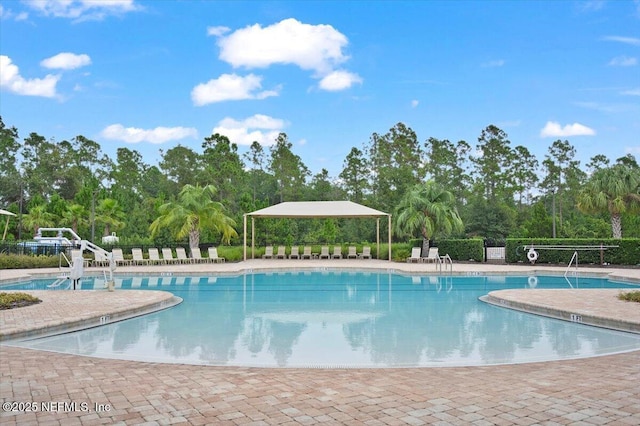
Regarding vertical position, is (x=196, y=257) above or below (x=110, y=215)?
below

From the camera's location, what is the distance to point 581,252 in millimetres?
20516

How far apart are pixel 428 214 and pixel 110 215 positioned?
70.8 feet

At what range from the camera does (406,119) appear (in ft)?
131

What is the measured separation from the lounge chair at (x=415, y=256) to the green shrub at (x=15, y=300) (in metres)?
15.8

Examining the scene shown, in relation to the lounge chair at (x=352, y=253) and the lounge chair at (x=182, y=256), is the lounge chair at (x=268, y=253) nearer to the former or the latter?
the lounge chair at (x=352, y=253)

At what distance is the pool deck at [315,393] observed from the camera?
11.7 feet

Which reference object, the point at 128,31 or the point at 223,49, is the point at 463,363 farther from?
the point at 223,49

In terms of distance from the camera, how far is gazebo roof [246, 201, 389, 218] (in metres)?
23.5

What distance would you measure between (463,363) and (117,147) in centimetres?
5032

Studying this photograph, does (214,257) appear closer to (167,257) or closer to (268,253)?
(167,257)

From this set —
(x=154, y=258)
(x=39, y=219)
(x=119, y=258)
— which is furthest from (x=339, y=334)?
(x=39, y=219)

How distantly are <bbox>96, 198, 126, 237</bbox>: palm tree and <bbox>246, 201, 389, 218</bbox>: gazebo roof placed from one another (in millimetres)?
13274

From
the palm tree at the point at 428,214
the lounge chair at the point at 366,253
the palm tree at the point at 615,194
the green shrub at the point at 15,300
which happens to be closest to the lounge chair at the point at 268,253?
the lounge chair at the point at 366,253

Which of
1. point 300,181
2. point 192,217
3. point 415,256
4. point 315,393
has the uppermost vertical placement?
point 300,181
